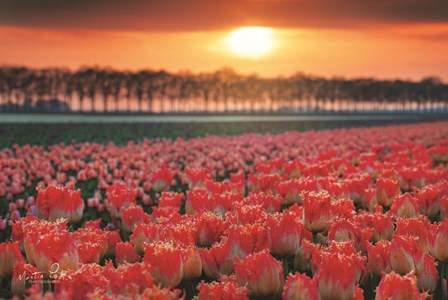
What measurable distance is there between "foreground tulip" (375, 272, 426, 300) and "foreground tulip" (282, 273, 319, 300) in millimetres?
330

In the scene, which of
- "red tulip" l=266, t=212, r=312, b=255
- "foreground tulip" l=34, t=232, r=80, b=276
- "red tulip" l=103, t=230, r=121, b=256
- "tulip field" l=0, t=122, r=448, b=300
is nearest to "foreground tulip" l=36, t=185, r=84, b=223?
"tulip field" l=0, t=122, r=448, b=300

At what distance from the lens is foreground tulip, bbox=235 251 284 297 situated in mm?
3035

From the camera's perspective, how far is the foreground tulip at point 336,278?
2.92 metres

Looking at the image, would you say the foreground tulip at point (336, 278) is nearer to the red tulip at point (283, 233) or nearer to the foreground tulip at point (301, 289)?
the foreground tulip at point (301, 289)

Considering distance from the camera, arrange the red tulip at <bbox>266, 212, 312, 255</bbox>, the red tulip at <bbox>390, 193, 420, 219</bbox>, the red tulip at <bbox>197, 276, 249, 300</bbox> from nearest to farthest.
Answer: the red tulip at <bbox>197, 276, 249, 300</bbox>, the red tulip at <bbox>266, 212, 312, 255</bbox>, the red tulip at <bbox>390, 193, 420, 219</bbox>

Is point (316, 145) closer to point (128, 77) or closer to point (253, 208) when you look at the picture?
point (253, 208)

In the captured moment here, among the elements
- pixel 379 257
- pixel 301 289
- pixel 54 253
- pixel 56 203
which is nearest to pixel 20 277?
pixel 54 253

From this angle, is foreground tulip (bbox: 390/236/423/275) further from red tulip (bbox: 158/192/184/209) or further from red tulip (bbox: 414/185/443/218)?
red tulip (bbox: 158/192/184/209)

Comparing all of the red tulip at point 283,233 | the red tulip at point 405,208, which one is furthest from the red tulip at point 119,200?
the red tulip at point 405,208

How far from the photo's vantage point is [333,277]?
293 cm

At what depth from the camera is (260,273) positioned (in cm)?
304

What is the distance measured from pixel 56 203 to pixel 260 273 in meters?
2.30

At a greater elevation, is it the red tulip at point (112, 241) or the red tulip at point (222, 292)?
the red tulip at point (222, 292)

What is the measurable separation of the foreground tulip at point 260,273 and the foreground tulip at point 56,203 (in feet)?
7.10
